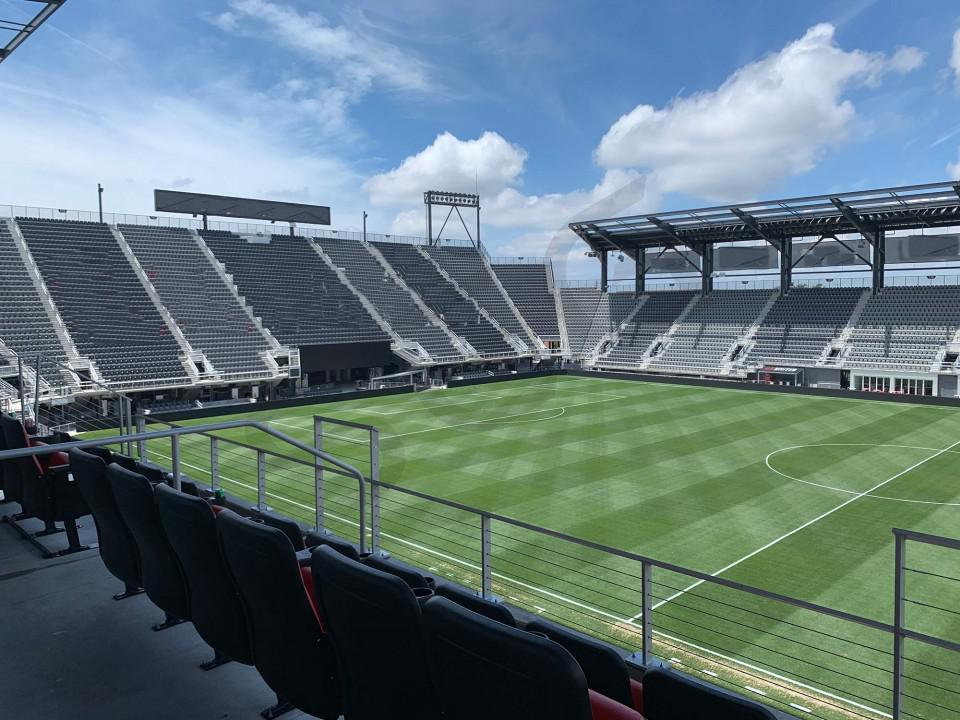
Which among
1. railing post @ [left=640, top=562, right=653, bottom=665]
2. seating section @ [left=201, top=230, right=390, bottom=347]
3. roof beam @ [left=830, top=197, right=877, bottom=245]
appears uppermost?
roof beam @ [left=830, top=197, right=877, bottom=245]

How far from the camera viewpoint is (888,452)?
20562 millimetres

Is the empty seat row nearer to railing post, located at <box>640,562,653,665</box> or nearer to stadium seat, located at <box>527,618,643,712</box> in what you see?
stadium seat, located at <box>527,618,643,712</box>

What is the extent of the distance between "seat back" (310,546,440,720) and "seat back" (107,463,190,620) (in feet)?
5.61

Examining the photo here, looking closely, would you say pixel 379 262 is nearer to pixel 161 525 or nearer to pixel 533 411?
pixel 533 411

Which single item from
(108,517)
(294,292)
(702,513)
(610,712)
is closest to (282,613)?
(610,712)

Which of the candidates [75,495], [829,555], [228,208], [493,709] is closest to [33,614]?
[75,495]

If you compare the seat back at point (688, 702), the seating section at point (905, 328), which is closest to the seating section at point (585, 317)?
the seating section at point (905, 328)

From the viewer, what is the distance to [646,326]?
4947 centimetres

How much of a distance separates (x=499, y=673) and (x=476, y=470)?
16.2 meters

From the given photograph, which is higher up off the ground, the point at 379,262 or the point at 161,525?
the point at 379,262

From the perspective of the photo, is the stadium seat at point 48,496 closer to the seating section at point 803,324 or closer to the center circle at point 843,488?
the center circle at point 843,488

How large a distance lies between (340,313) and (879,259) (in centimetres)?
3276

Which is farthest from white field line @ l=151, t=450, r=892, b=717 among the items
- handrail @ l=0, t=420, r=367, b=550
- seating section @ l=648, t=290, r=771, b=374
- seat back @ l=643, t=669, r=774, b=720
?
seating section @ l=648, t=290, r=771, b=374

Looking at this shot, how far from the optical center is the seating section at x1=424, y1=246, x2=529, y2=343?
167 feet
